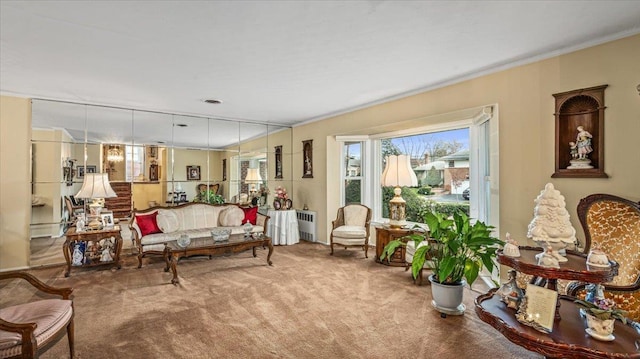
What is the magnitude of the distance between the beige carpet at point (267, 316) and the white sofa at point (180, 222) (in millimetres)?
414

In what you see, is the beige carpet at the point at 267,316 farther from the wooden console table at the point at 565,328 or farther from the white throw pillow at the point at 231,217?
the white throw pillow at the point at 231,217

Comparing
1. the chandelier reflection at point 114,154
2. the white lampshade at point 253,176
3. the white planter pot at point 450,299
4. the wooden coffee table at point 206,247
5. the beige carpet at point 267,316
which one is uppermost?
the chandelier reflection at point 114,154

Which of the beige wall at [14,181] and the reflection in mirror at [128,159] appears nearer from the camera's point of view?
the beige wall at [14,181]

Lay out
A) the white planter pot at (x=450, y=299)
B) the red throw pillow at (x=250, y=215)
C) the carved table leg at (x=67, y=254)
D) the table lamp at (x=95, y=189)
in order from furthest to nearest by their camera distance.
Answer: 1. the red throw pillow at (x=250, y=215)
2. the table lamp at (x=95, y=189)
3. the carved table leg at (x=67, y=254)
4. the white planter pot at (x=450, y=299)

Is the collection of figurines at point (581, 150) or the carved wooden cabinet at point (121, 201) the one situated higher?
the collection of figurines at point (581, 150)

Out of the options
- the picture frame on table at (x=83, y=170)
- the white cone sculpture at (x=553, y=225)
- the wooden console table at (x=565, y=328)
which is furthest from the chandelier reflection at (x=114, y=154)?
the white cone sculpture at (x=553, y=225)

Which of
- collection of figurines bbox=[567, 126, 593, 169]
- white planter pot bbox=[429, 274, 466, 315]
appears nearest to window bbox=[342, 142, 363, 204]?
white planter pot bbox=[429, 274, 466, 315]

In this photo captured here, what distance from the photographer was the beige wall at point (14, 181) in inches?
169

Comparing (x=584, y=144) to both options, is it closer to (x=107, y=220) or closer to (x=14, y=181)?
(x=107, y=220)

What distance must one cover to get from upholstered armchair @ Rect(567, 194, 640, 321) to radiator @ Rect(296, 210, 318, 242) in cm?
438

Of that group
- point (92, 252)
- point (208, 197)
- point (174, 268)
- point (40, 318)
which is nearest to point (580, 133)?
point (40, 318)

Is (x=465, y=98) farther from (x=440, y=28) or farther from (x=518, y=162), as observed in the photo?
(x=440, y=28)

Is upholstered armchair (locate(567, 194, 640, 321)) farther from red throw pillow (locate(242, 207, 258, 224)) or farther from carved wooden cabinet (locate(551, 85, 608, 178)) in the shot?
red throw pillow (locate(242, 207, 258, 224))

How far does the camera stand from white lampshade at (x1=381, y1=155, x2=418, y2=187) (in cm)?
427
